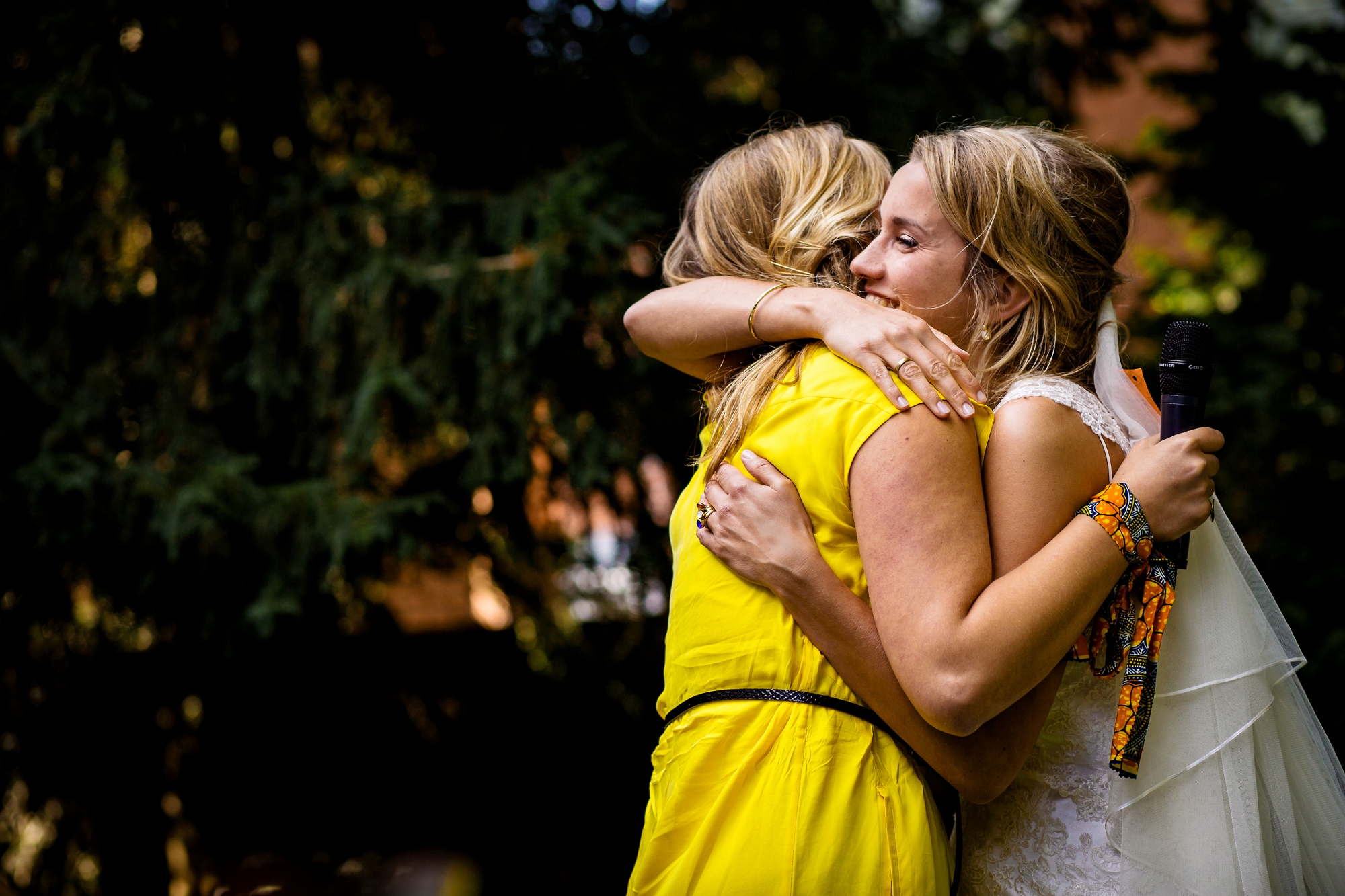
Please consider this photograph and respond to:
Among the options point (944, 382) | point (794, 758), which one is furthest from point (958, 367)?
point (794, 758)

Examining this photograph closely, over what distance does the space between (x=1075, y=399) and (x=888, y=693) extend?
0.59 m

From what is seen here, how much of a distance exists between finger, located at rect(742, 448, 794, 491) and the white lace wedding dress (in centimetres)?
46

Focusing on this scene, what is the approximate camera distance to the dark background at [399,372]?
3.58 m

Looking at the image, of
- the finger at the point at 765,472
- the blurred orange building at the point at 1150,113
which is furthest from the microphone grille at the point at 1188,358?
the blurred orange building at the point at 1150,113

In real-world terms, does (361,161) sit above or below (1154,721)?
above

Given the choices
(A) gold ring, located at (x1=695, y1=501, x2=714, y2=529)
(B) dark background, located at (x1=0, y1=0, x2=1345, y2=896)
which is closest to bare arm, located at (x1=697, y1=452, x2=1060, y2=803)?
(A) gold ring, located at (x1=695, y1=501, x2=714, y2=529)

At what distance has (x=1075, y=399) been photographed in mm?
1635

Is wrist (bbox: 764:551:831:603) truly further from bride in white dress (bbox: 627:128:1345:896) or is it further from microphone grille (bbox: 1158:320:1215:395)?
microphone grille (bbox: 1158:320:1215:395)

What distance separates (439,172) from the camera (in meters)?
4.48

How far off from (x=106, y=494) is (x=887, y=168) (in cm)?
299

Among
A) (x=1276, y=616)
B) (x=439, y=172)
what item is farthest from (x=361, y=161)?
(x=1276, y=616)

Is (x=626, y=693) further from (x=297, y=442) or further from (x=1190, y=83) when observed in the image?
(x=1190, y=83)

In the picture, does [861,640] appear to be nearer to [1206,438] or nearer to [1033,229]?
[1206,438]

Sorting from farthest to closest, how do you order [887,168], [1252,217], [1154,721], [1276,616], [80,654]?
1. [1252,217]
2. [80,654]
3. [887,168]
4. [1276,616]
5. [1154,721]
